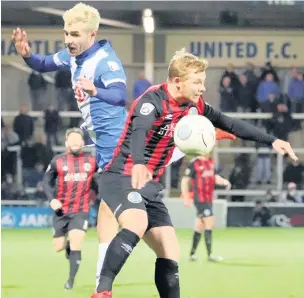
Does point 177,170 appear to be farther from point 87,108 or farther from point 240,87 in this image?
point 87,108

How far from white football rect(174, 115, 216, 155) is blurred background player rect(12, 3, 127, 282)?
0.54m

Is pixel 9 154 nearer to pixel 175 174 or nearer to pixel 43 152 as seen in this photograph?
pixel 43 152

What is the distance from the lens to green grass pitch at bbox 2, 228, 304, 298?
9703 mm

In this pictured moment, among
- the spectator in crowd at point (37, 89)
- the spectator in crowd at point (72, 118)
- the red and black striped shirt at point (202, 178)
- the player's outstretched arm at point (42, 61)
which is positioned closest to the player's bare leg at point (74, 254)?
the player's outstretched arm at point (42, 61)

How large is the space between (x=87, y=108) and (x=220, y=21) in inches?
778

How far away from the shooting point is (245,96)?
23.1 metres

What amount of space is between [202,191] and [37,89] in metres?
11.2

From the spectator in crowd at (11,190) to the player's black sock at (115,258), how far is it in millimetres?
16830

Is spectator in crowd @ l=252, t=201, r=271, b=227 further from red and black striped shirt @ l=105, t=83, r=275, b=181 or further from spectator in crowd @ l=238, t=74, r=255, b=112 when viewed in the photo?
red and black striped shirt @ l=105, t=83, r=275, b=181

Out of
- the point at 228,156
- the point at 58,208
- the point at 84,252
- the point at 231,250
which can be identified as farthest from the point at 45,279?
the point at 228,156

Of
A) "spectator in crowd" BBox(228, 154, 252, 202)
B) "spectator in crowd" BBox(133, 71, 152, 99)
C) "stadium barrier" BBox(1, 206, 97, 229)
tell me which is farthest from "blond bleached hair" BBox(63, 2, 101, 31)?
"spectator in crowd" BBox(228, 154, 252, 202)

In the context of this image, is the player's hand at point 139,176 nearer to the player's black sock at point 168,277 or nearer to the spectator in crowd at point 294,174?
the player's black sock at point 168,277

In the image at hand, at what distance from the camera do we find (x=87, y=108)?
6918 mm

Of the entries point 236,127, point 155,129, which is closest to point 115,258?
point 155,129
